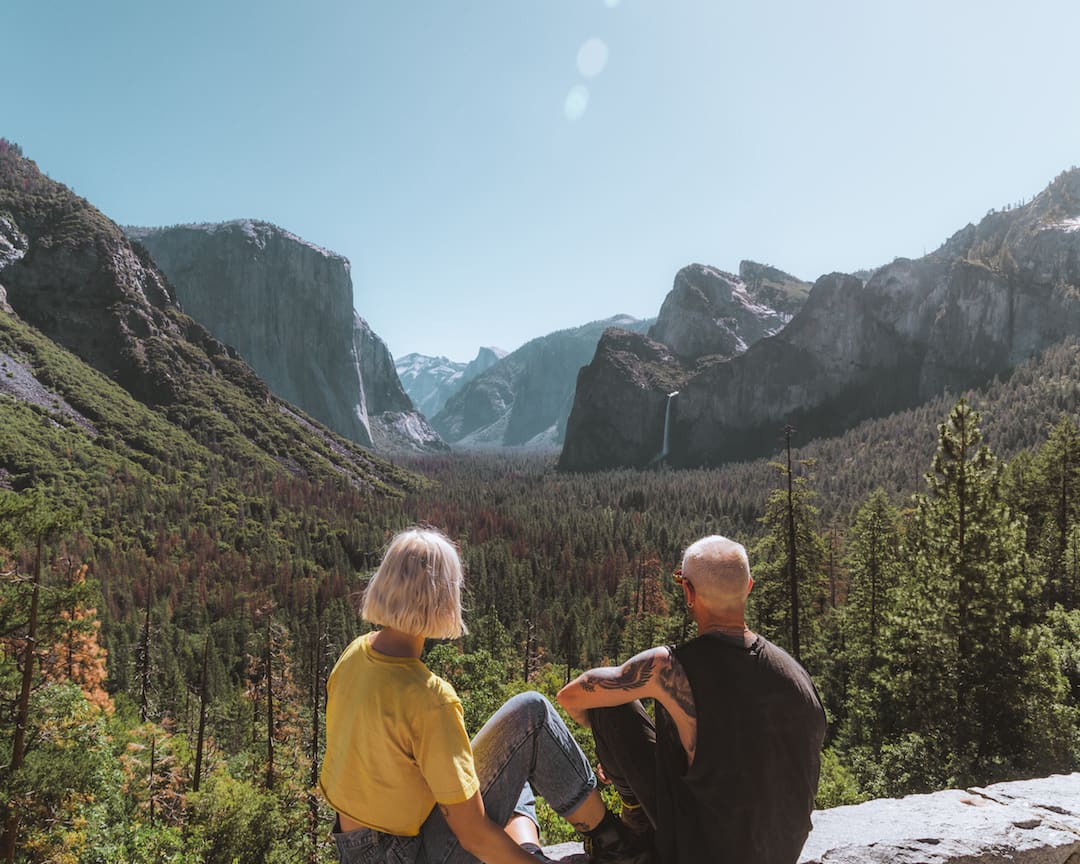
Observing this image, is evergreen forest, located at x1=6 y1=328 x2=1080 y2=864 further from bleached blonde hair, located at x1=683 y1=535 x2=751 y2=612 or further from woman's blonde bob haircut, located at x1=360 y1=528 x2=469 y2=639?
bleached blonde hair, located at x1=683 y1=535 x2=751 y2=612

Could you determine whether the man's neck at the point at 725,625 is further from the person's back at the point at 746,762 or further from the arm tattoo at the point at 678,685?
the arm tattoo at the point at 678,685

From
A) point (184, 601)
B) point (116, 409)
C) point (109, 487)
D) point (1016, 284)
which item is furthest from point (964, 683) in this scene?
point (1016, 284)

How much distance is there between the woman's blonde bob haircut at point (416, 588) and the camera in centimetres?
276

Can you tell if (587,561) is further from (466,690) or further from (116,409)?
(116,409)

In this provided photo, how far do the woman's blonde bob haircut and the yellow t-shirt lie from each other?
16 centimetres

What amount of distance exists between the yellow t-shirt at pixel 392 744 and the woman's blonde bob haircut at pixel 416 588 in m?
0.16

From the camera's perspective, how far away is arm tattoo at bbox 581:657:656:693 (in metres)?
3.17

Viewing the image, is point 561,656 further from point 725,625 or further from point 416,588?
point 416,588

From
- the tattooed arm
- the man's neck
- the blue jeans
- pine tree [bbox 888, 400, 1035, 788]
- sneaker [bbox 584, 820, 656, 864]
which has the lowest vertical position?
pine tree [bbox 888, 400, 1035, 788]

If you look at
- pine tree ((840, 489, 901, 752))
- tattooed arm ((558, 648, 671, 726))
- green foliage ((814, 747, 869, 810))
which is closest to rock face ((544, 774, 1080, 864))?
tattooed arm ((558, 648, 671, 726))

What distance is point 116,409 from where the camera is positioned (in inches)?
6166

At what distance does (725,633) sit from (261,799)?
1197 inches

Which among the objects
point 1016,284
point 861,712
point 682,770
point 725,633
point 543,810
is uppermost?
point 1016,284

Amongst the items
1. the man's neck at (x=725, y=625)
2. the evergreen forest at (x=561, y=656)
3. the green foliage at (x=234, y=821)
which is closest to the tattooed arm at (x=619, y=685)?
the man's neck at (x=725, y=625)
